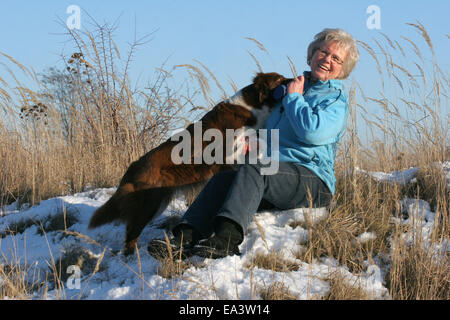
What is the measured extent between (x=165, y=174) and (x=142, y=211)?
1.06 feet

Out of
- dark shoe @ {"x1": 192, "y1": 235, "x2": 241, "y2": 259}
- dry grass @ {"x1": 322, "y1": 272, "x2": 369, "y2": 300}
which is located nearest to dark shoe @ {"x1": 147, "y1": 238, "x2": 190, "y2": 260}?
dark shoe @ {"x1": 192, "y1": 235, "x2": 241, "y2": 259}

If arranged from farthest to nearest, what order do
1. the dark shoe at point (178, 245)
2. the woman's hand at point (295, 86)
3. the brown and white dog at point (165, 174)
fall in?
1. the brown and white dog at point (165, 174)
2. the woman's hand at point (295, 86)
3. the dark shoe at point (178, 245)

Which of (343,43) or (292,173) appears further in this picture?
(343,43)

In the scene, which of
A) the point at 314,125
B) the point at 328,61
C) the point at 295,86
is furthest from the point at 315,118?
the point at 328,61

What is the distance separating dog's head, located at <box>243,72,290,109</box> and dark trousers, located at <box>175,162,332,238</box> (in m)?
0.93

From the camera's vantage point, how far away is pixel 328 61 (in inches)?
117

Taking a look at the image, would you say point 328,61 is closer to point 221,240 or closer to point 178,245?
point 221,240

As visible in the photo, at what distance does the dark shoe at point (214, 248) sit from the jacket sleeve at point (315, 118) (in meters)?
0.83

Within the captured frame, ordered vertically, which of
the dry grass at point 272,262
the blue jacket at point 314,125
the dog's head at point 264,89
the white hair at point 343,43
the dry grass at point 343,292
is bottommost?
the dry grass at point 343,292

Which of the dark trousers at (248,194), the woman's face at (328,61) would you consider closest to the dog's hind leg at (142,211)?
the dark trousers at (248,194)

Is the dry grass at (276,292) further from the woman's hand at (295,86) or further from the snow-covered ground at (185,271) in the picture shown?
the woman's hand at (295,86)

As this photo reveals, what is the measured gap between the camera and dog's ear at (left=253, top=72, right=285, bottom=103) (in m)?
3.55

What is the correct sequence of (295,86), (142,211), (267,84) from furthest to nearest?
(267,84)
(142,211)
(295,86)

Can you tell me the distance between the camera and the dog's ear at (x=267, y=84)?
3549mm
